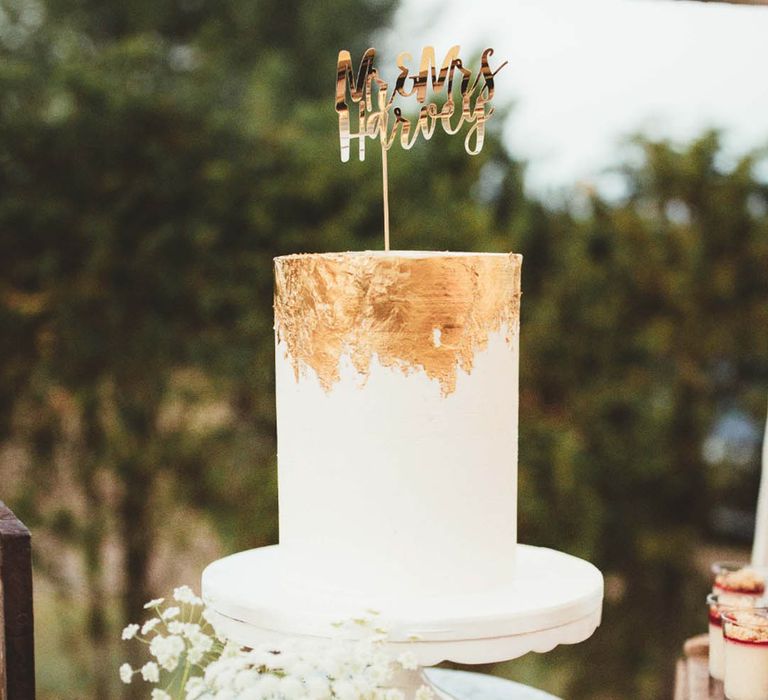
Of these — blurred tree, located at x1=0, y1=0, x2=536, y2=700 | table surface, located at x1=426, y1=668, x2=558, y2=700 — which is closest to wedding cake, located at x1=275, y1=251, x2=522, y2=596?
table surface, located at x1=426, y1=668, x2=558, y2=700

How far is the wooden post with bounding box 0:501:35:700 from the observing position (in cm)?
138

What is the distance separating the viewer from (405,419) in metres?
1.56

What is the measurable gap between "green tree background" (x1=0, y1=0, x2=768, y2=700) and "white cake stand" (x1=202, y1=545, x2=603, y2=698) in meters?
1.42

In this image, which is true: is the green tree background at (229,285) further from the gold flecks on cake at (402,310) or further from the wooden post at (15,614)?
the wooden post at (15,614)

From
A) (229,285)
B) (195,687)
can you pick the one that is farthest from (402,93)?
(229,285)

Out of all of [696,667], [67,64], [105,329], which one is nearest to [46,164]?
[67,64]

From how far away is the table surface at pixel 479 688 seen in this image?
212 centimetres

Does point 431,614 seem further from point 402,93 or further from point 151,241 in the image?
point 151,241

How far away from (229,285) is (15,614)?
5.82 ft

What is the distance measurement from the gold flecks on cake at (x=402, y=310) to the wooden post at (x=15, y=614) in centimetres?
53

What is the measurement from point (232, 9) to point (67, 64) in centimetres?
52

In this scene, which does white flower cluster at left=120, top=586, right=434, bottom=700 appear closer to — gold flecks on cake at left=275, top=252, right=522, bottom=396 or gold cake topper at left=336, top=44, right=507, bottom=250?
gold flecks on cake at left=275, top=252, right=522, bottom=396

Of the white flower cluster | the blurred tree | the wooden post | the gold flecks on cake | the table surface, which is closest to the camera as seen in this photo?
the white flower cluster

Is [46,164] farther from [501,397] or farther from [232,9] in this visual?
[501,397]
